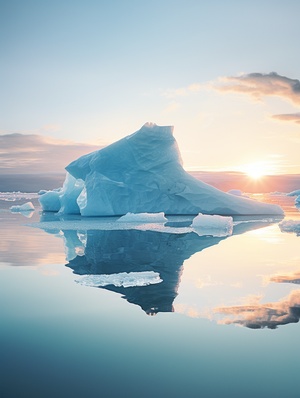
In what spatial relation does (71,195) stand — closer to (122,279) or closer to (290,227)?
(290,227)

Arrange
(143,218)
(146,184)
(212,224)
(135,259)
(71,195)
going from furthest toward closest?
(71,195) → (146,184) → (143,218) → (212,224) → (135,259)

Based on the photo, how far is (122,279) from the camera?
20.9 feet

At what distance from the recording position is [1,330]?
428 cm

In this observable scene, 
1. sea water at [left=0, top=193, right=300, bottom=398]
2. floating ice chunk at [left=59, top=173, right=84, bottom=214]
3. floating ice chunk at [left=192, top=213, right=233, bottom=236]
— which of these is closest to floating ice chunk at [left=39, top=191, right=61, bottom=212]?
floating ice chunk at [left=59, top=173, right=84, bottom=214]

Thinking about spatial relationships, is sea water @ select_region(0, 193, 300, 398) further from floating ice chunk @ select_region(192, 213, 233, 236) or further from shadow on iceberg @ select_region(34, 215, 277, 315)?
floating ice chunk @ select_region(192, 213, 233, 236)

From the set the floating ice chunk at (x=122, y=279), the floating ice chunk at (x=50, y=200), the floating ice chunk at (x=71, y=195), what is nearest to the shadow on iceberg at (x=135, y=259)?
the floating ice chunk at (x=122, y=279)

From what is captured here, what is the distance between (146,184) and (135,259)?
478 inches

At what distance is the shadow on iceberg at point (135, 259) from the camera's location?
5.73 metres

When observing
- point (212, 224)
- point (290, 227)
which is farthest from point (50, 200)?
point (290, 227)

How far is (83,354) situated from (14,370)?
621mm

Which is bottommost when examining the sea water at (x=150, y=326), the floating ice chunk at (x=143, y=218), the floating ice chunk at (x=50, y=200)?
the sea water at (x=150, y=326)

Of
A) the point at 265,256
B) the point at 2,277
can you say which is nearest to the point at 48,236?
the point at 2,277

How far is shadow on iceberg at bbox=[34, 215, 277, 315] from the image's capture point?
5730mm

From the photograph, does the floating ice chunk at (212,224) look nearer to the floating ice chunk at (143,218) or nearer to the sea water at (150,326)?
the floating ice chunk at (143,218)
